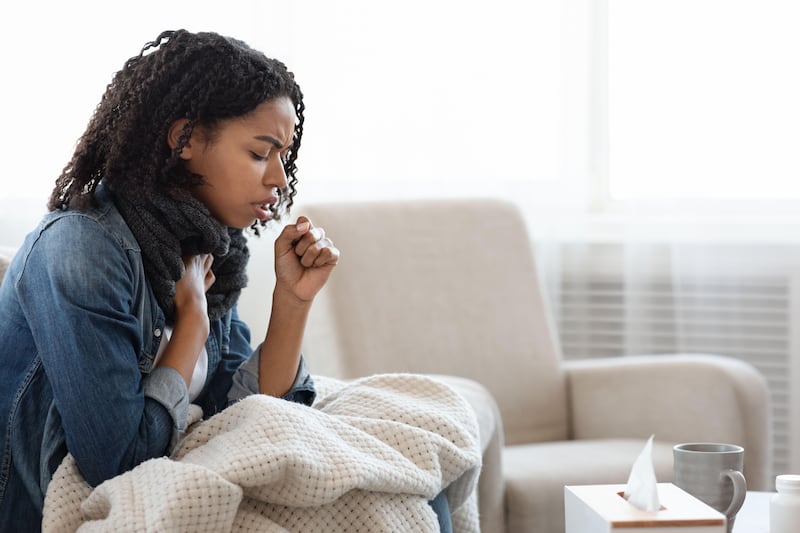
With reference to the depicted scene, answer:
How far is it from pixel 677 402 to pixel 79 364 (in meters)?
1.33

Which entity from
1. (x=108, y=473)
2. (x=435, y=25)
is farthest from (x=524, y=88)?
(x=108, y=473)

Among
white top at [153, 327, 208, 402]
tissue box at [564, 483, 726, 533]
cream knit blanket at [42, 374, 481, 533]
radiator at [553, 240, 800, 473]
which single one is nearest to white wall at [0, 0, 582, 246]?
radiator at [553, 240, 800, 473]

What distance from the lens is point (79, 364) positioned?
112cm

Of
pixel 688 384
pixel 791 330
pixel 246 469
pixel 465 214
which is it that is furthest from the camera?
pixel 791 330

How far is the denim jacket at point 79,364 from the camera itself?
1131 mm

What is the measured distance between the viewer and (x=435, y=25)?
8.61 feet

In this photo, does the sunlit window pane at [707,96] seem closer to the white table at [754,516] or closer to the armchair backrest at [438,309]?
the armchair backrest at [438,309]

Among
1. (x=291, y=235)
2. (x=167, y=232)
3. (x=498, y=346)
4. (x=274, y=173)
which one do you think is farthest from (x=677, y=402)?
(x=167, y=232)

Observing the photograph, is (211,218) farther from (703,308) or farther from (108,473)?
(703,308)

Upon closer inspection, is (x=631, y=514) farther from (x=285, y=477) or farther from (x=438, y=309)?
(x=438, y=309)

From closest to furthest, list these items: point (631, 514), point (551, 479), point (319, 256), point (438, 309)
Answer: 1. point (631, 514)
2. point (319, 256)
3. point (551, 479)
4. point (438, 309)

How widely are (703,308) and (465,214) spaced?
0.70m

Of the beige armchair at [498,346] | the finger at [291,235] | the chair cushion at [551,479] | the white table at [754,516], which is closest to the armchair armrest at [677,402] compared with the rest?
the beige armchair at [498,346]

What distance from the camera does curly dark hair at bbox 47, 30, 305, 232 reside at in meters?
1.27
